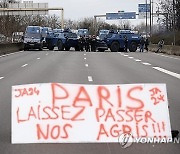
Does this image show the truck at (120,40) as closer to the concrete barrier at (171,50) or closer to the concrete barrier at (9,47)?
the concrete barrier at (171,50)

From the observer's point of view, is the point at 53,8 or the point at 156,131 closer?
the point at 156,131

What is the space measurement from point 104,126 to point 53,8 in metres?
67.9

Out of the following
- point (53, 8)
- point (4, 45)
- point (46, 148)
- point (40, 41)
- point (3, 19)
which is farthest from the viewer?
point (3, 19)

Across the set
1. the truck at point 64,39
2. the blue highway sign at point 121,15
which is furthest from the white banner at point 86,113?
the blue highway sign at point 121,15

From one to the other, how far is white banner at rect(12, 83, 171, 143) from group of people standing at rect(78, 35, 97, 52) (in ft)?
143

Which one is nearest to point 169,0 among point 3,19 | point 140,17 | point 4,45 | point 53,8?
point 140,17

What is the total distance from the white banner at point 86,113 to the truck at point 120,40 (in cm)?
4204

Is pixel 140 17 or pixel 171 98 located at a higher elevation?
pixel 140 17

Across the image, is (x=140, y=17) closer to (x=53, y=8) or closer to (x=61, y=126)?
(x=53, y=8)

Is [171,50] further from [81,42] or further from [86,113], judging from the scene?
[86,113]

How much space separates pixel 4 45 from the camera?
44219 millimetres

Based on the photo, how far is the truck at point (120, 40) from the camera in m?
49.0

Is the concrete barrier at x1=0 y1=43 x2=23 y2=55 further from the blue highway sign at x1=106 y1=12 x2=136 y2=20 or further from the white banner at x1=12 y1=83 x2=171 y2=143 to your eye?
the blue highway sign at x1=106 y1=12 x2=136 y2=20

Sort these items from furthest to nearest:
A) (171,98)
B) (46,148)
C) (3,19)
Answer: (3,19) → (171,98) → (46,148)
